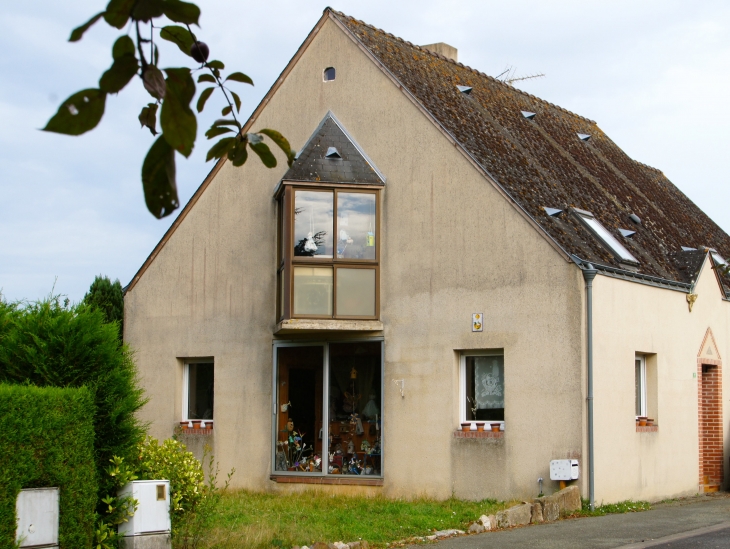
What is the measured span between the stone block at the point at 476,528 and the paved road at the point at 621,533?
194 mm

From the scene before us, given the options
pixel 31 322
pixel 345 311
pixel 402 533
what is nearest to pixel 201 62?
pixel 31 322

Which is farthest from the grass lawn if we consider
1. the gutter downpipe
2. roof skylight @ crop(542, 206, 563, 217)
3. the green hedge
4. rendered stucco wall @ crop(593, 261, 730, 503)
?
roof skylight @ crop(542, 206, 563, 217)

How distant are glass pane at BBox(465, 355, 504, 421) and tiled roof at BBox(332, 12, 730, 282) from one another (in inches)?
83.3

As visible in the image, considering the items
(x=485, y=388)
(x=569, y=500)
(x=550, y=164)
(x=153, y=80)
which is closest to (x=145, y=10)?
(x=153, y=80)

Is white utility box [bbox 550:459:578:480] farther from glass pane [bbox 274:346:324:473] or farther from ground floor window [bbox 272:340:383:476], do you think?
glass pane [bbox 274:346:324:473]

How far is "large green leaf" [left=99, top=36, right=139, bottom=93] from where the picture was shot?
7.86 ft

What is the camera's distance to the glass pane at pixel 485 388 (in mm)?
14625

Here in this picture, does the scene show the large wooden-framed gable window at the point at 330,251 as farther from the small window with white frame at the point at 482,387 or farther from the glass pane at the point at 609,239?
the glass pane at the point at 609,239

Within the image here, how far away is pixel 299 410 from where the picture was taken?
16109mm

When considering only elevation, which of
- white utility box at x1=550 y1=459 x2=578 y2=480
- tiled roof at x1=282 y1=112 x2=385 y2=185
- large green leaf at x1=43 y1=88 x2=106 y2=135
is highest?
tiled roof at x1=282 y1=112 x2=385 y2=185

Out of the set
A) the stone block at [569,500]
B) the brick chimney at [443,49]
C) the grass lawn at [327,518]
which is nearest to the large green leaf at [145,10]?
the grass lawn at [327,518]

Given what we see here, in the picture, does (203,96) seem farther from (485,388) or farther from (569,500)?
(485,388)

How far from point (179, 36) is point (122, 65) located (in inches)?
15.1

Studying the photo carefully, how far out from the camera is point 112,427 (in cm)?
918
